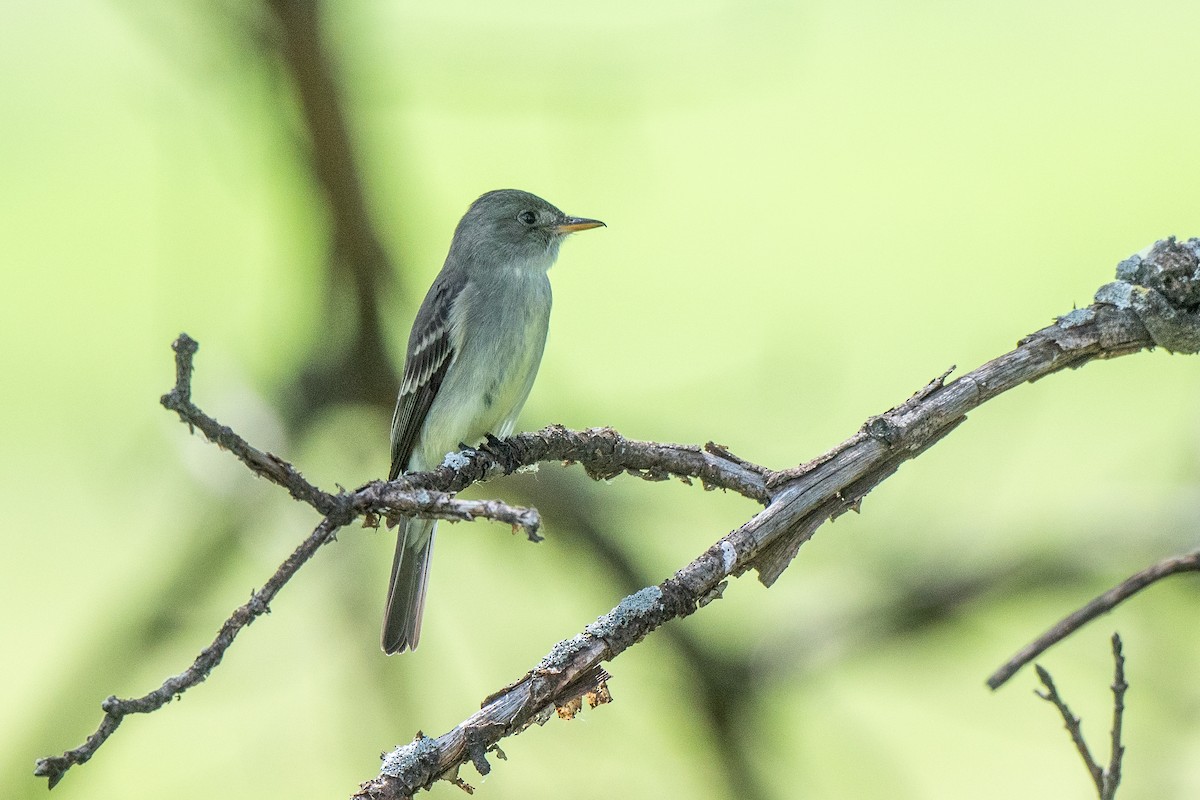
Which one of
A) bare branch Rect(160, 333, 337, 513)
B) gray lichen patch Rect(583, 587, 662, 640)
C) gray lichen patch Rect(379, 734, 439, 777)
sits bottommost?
gray lichen patch Rect(379, 734, 439, 777)

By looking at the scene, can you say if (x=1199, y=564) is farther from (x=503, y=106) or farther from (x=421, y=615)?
(x=503, y=106)

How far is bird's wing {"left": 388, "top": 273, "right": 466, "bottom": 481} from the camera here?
3555mm

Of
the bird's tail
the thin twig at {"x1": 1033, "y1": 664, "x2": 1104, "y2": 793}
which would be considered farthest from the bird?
the thin twig at {"x1": 1033, "y1": 664, "x2": 1104, "y2": 793}

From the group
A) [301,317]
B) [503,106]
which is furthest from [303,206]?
[503,106]

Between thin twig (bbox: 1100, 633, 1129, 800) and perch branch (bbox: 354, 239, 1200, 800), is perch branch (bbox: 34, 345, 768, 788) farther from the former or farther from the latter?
thin twig (bbox: 1100, 633, 1129, 800)

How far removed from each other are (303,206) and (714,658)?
2.30 metres

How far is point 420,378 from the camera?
3.58m

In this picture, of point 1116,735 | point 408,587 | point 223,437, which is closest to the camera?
point 223,437

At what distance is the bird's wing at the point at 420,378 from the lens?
11.7 ft

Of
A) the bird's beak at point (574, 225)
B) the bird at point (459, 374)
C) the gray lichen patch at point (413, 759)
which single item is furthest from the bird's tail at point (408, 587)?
the gray lichen patch at point (413, 759)

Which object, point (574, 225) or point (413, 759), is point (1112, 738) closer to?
point (413, 759)

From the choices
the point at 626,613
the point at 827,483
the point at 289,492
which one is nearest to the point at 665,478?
the point at 827,483

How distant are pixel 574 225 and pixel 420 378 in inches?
31.0

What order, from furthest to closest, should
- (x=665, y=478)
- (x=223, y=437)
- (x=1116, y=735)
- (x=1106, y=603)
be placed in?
1. (x=665, y=478)
2. (x=1116, y=735)
3. (x=1106, y=603)
4. (x=223, y=437)
